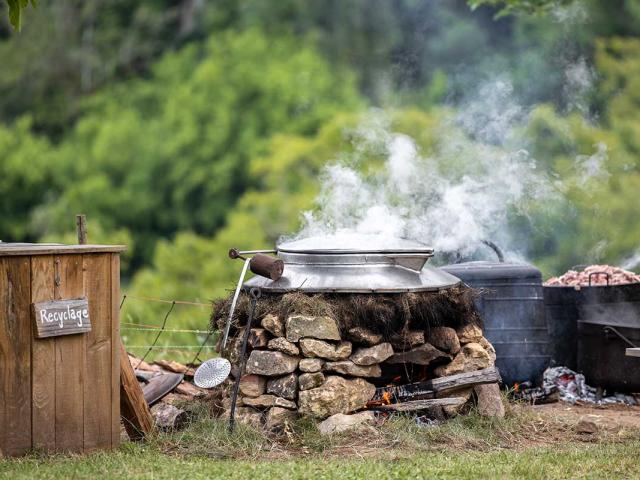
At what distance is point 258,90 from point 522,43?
696cm

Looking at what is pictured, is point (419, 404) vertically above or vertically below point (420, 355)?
below

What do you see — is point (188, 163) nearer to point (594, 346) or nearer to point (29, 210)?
point (29, 210)

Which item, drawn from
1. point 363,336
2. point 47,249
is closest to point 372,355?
point 363,336

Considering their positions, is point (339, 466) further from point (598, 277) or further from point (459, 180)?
point (459, 180)

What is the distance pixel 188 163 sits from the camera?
24.2 meters

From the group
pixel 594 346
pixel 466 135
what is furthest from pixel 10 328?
pixel 466 135

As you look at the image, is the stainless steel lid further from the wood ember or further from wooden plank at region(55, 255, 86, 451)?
the wood ember

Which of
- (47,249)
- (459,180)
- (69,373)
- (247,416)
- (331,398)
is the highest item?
(459,180)

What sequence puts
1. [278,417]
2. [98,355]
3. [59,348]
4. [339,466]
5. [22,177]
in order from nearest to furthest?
[339,466] → [59,348] → [98,355] → [278,417] → [22,177]

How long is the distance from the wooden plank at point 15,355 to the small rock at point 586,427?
Answer: 12.4 ft

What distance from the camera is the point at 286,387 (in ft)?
22.0

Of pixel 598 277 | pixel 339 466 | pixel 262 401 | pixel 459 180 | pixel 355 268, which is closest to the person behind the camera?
pixel 339 466

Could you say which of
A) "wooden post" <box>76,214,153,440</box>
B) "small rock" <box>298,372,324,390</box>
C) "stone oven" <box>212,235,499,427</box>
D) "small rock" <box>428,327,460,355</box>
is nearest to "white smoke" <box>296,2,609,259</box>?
"stone oven" <box>212,235,499,427</box>

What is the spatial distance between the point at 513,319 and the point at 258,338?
2.70m
